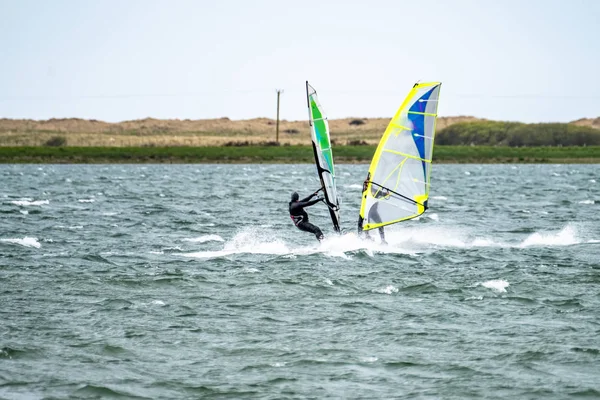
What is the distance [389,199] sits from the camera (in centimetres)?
2747

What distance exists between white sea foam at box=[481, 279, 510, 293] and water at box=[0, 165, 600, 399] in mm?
66

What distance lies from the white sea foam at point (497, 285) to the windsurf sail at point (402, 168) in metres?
6.30

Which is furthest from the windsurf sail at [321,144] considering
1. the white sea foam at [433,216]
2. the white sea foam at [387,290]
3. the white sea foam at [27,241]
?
the white sea foam at [433,216]

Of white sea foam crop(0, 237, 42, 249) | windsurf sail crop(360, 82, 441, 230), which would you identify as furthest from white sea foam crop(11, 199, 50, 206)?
windsurf sail crop(360, 82, 441, 230)

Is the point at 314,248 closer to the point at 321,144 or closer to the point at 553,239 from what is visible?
the point at 321,144

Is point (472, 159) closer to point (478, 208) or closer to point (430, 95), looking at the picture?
point (478, 208)

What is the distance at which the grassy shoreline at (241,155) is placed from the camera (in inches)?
4227

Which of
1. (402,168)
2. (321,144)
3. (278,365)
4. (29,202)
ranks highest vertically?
(321,144)

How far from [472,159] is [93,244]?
292ft

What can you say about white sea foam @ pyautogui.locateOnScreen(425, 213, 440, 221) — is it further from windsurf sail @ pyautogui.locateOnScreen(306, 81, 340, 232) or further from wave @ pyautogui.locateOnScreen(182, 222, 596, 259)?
windsurf sail @ pyautogui.locateOnScreen(306, 81, 340, 232)

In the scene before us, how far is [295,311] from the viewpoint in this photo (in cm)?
1855

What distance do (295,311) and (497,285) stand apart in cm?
498

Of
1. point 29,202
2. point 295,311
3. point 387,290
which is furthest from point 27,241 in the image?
point 29,202

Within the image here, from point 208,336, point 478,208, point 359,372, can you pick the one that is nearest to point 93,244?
point 208,336
